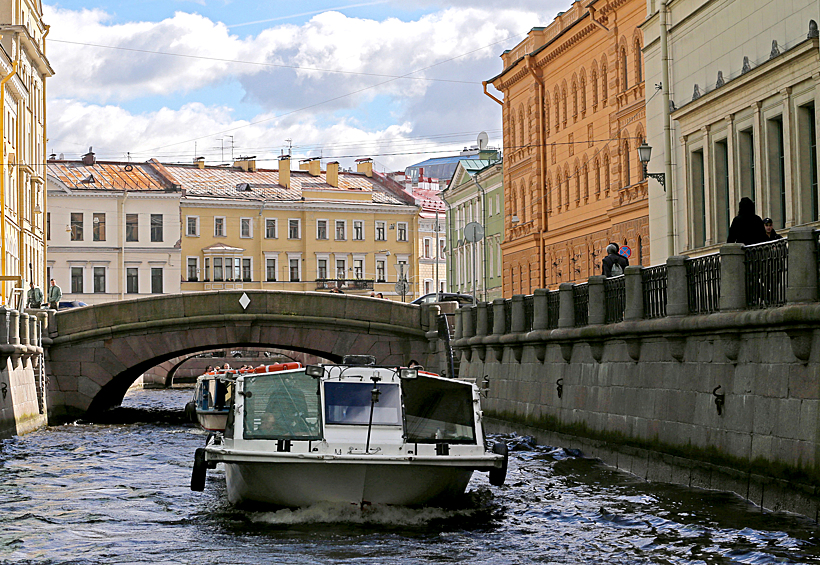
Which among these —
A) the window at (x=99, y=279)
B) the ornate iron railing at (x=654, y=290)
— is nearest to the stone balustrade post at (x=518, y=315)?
the ornate iron railing at (x=654, y=290)

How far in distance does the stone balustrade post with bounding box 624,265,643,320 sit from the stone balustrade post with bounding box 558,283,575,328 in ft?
13.4

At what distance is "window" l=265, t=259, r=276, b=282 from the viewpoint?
311ft

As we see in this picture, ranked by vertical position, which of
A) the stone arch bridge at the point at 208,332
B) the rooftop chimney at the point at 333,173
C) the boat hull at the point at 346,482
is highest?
the rooftop chimney at the point at 333,173

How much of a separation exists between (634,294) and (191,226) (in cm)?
7112

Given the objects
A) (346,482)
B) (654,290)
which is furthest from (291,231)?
(346,482)

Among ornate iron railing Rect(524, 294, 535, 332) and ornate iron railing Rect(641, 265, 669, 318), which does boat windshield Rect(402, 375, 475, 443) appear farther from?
ornate iron railing Rect(524, 294, 535, 332)

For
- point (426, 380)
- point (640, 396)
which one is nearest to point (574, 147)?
point (640, 396)

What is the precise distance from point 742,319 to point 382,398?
4607 mm

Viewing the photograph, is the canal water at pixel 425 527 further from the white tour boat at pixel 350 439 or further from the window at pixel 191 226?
Answer: the window at pixel 191 226

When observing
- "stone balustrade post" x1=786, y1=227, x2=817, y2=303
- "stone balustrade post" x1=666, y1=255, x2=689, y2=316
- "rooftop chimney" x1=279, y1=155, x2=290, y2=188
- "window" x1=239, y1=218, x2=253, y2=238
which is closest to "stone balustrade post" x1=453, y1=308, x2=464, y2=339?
"stone balustrade post" x1=666, y1=255, x2=689, y2=316

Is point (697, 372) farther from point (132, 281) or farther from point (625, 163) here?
point (132, 281)

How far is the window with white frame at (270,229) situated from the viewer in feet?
310

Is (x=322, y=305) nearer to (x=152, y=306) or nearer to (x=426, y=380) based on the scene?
(x=152, y=306)

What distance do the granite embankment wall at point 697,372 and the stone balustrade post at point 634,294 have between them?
2 centimetres
